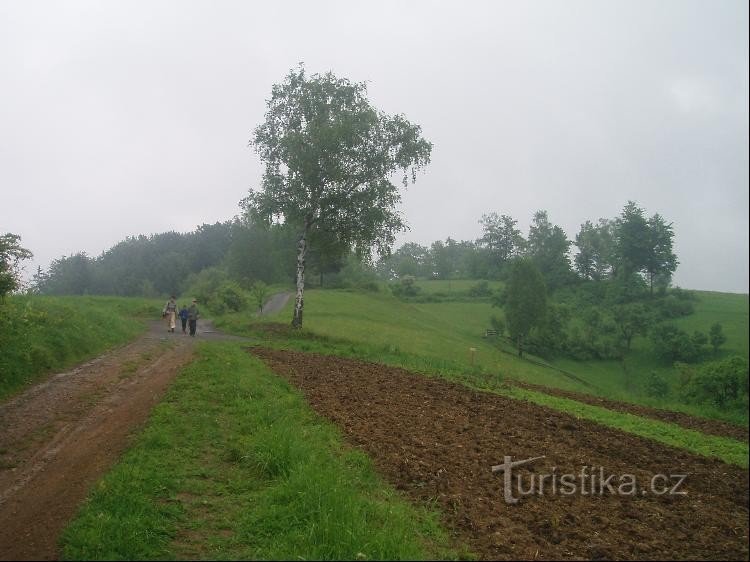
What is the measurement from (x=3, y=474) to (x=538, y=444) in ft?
25.2

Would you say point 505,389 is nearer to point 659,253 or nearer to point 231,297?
point 659,253

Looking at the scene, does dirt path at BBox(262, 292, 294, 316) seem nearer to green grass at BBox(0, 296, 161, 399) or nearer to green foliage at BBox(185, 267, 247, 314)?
green foliage at BBox(185, 267, 247, 314)

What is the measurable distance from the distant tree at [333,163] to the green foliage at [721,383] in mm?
23585

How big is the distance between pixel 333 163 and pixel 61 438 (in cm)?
2056

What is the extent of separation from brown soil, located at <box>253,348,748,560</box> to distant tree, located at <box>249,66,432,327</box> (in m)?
16.6

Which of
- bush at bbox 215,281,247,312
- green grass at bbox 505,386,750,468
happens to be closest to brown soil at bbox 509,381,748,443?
green grass at bbox 505,386,750,468

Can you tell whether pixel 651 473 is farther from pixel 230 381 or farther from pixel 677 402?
pixel 230 381

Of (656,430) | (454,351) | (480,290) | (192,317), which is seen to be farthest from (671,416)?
(192,317)

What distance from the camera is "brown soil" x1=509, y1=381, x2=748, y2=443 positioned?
3.79 metres

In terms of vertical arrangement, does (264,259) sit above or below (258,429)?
above

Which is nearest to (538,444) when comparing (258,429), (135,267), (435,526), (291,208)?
(435,526)

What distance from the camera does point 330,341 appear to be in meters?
25.5

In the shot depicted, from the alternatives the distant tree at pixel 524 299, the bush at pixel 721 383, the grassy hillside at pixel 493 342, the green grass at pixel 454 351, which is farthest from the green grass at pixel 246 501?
the distant tree at pixel 524 299

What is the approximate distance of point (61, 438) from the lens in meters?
8.39
